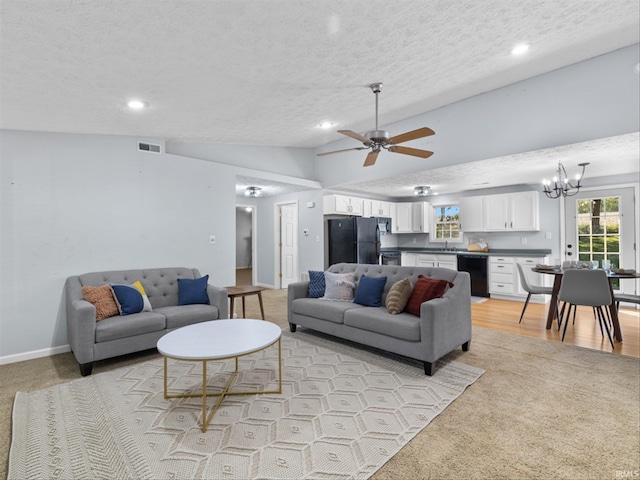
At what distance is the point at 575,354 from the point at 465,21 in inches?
128

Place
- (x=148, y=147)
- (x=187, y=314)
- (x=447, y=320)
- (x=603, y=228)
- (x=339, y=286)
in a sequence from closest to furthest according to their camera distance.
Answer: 1. (x=447, y=320)
2. (x=187, y=314)
3. (x=339, y=286)
4. (x=148, y=147)
5. (x=603, y=228)

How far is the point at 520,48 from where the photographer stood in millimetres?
2771

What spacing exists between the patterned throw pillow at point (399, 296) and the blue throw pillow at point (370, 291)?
10.1 inches

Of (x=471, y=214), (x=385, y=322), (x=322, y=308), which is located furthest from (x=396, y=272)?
(x=471, y=214)

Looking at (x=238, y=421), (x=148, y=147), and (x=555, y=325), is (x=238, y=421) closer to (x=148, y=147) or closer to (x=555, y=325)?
(x=148, y=147)

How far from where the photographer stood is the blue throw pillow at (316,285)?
4.01 m

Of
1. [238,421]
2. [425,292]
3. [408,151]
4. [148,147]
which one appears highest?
[148,147]

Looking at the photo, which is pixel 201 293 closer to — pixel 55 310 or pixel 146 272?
pixel 146 272

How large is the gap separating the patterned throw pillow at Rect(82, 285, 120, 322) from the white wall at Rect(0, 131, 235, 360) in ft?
1.75

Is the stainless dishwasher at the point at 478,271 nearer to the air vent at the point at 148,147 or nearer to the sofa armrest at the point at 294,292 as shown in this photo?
the sofa armrest at the point at 294,292

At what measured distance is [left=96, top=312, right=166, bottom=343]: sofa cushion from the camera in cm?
287

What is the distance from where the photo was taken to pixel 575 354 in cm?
321

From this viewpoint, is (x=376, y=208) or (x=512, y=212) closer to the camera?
(x=512, y=212)

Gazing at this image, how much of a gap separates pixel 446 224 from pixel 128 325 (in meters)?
6.48
